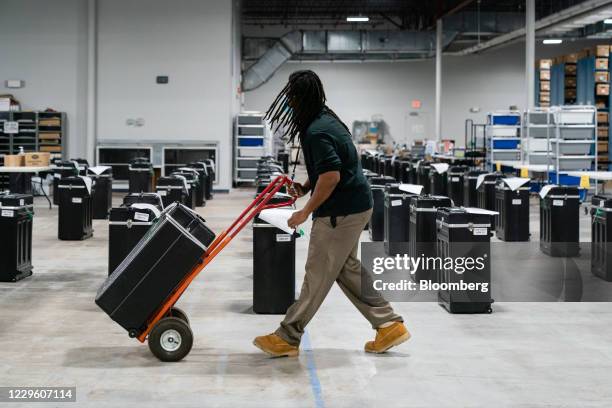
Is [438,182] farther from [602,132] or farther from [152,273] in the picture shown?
[152,273]

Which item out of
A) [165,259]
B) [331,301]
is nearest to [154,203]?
[331,301]

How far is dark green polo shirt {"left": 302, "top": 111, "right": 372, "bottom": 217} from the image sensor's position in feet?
15.8

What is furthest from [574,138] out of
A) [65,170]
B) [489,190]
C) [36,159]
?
[36,159]

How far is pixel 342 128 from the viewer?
4.97m

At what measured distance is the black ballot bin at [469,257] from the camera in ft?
21.4

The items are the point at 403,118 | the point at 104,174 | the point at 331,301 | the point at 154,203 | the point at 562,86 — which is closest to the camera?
the point at 331,301

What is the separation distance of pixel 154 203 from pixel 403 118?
28.6 meters

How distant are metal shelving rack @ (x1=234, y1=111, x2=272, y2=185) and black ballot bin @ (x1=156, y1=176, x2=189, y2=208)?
994cm

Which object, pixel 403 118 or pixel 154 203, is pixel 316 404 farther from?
pixel 403 118

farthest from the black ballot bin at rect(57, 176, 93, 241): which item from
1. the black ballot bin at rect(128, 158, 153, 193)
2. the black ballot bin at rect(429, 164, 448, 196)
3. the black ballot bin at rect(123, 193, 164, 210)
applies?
the black ballot bin at rect(429, 164, 448, 196)

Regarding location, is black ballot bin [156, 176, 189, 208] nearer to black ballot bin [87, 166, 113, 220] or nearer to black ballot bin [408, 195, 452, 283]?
black ballot bin [87, 166, 113, 220]

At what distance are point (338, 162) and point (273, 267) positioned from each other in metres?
1.86

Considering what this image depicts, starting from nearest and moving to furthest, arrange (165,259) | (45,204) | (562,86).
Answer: (165,259)
(45,204)
(562,86)

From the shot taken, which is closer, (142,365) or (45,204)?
(142,365)
